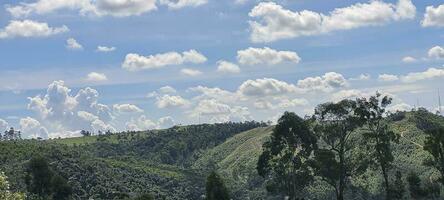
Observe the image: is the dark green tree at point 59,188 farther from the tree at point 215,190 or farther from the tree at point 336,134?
the tree at point 336,134

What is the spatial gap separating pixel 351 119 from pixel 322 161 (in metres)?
8.89

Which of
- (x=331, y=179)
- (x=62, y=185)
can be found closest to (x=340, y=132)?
(x=331, y=179)

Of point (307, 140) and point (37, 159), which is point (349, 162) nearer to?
point (307, 140)

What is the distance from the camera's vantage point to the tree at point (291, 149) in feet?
340

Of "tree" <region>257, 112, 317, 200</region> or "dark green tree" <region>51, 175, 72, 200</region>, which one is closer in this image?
"tree" <region>257, 112, 317, 200</region>

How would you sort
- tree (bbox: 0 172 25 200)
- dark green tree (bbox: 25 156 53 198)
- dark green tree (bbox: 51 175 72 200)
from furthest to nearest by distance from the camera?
1. dark green tree (bbox: 51 175 72 200)
2. dark green tree (bbox: 25 156 53 198)
3. tree (bbox: 0 172 25 200)

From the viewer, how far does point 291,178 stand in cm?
11131

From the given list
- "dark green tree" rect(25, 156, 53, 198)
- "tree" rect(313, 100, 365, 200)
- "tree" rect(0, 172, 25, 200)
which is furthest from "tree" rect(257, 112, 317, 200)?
"dark green tree" rect(25, 156, 53, 198)

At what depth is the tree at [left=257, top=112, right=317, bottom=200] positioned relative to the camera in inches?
4082

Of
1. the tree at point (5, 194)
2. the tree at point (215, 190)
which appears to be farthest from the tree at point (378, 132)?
the tree at point (5, 194)

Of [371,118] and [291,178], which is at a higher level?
[371,118]

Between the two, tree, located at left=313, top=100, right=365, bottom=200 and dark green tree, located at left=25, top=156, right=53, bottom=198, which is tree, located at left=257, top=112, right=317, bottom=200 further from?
dark green tree, located at left=25, top=156, right=53, bottom=198

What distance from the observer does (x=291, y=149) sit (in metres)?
104

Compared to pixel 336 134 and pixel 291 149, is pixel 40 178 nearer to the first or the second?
pixel 291 149
